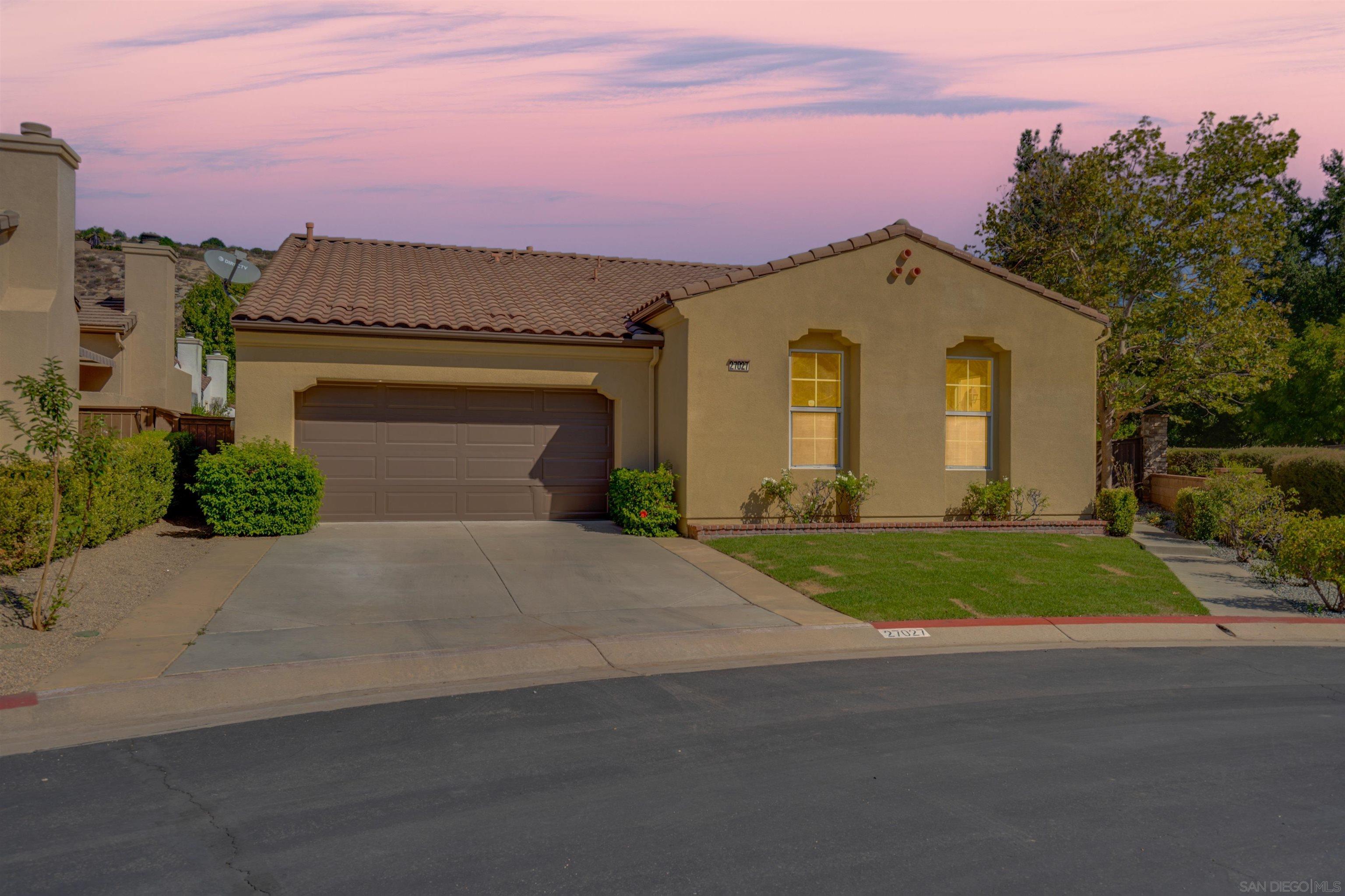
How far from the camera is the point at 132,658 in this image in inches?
301

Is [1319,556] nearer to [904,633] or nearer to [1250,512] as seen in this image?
[1250,512]

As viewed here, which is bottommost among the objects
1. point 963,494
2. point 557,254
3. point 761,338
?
point 963,494

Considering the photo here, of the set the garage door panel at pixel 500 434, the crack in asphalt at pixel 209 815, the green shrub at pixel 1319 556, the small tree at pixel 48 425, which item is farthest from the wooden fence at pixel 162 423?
the green shrub at pixel 1319 556

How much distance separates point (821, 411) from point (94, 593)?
1065 centimetres

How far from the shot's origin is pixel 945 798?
518cm

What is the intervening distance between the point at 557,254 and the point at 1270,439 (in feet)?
96.6

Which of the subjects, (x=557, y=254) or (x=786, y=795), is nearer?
(x=786, y=795)

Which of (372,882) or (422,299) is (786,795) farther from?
(422,299)

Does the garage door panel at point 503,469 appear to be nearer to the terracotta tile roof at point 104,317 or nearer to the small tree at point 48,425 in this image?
the small tree at point 48,425

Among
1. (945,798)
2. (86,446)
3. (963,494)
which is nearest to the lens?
(945,798)

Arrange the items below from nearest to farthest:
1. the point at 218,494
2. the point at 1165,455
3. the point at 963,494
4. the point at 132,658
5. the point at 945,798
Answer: the point at 945,798
the point at 132,658
the point at 218,494
the point at 963,494
the point at 1165,455

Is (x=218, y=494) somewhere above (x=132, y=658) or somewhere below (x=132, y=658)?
above

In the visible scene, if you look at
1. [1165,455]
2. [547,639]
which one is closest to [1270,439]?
[1165,455]

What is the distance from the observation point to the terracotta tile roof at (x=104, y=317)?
70.5 ft
